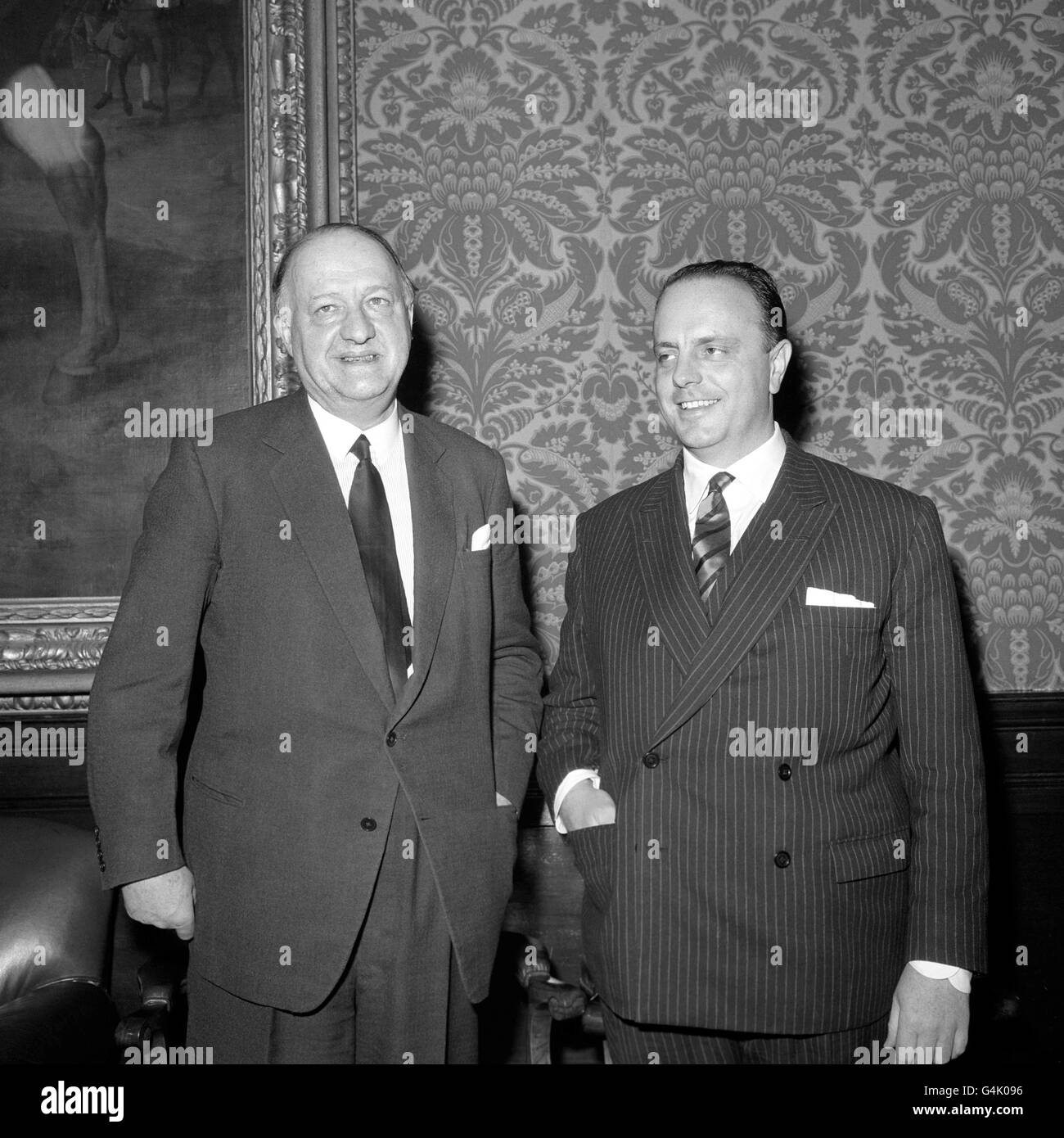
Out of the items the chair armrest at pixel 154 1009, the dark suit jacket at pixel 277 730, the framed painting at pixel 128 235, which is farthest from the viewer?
the framed painting at pixel 128 235

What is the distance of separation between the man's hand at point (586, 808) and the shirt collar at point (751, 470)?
0.52 metres

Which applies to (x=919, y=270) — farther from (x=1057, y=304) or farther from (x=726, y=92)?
(x=726, y=92)

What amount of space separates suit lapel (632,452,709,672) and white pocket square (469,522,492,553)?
0.90 feet

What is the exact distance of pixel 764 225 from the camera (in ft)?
8.82

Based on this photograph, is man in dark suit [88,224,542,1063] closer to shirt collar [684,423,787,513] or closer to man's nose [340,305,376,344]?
man's nose [340,305,376,344]

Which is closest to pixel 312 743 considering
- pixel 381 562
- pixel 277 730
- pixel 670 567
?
pixel 277 730

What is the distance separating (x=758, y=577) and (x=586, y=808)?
0.49 metres

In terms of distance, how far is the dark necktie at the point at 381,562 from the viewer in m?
1.81

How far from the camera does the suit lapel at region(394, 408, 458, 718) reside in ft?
5.91

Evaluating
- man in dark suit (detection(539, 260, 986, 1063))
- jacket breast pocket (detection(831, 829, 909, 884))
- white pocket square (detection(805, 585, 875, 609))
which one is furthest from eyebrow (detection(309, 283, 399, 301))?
jacket breast pocket (detection(831, 829, 909, 884))

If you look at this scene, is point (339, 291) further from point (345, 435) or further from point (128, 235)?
point (128, 235)

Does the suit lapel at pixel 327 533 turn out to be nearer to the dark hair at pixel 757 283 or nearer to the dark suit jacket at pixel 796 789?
the dark suit jacket at pixel 796 789

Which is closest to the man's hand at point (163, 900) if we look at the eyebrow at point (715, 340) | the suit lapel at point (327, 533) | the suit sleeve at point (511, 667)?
the suit lapel at point (327, 533)
